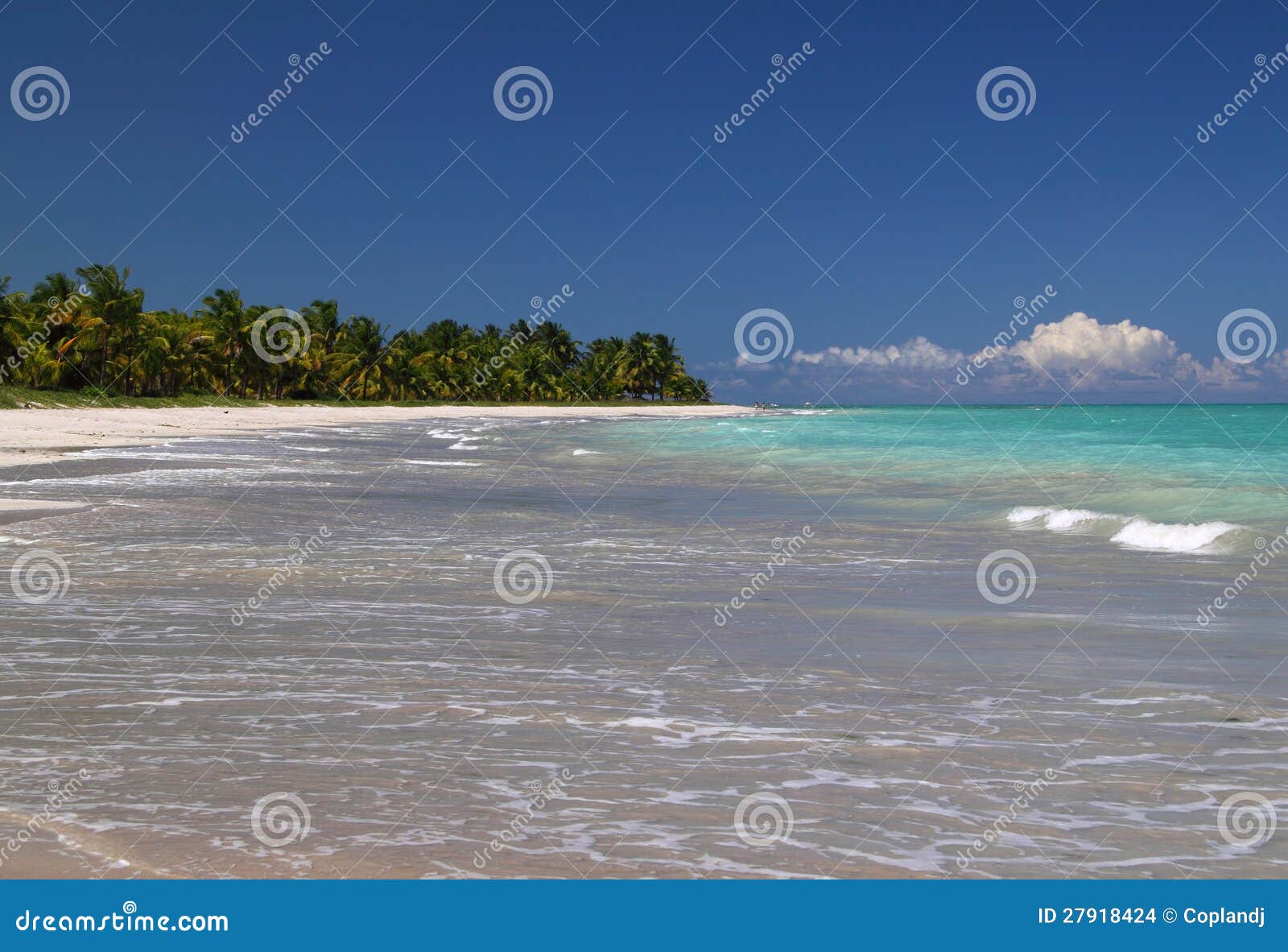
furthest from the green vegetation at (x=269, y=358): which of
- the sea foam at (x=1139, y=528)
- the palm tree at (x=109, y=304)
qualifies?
the sea foam at (x=1139, y=528)

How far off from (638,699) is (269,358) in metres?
88.1

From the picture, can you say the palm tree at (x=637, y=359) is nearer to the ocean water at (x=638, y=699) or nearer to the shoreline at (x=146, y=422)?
the shoreline at (x=146, y=422)

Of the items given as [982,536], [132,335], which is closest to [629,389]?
[132,335]

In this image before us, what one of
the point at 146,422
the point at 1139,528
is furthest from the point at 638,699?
the point at 146,422

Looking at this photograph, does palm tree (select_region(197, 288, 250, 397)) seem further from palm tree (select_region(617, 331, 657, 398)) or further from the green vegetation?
palm tree (select_region(617, 331, 657, 398))

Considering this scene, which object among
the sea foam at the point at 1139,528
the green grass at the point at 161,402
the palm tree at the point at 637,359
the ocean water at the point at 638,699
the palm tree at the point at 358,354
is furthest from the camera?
the palm tree at the point at 637,359

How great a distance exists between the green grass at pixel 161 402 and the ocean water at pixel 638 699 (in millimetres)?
44249

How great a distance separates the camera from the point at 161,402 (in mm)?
73812

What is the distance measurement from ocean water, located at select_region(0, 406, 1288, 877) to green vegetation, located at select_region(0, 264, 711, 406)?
34762 mm

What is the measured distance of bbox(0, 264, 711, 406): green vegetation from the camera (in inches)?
2574

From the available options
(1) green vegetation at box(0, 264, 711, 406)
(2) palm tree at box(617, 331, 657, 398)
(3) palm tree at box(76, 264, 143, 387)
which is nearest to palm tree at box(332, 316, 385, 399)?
(1) green vegetation at box(0, 264, 711, 406)

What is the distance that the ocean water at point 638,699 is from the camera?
177 inches
